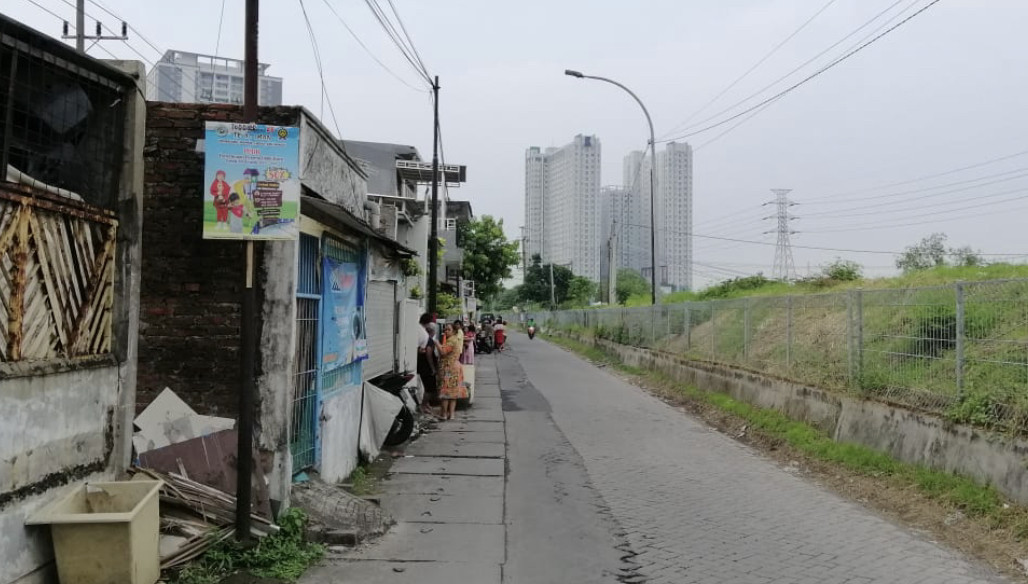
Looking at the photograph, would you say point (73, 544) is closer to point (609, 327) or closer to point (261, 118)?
point (261, 118)

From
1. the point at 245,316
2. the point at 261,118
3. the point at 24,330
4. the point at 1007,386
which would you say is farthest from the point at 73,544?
the point at 1007,386

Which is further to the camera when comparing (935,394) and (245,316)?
(935,394)

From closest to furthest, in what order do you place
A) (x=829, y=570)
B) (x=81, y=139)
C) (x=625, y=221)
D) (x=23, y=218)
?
(x=23, y=218)
(x=81, y=139)
(x=829, y=570)
(x=625, y=221)

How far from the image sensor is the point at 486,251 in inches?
1634

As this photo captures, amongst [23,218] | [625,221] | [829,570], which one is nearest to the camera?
[23,218]

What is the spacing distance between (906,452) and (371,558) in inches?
239

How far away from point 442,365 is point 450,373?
0.68 ft

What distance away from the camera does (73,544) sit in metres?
3.98

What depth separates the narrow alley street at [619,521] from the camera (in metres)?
4.99

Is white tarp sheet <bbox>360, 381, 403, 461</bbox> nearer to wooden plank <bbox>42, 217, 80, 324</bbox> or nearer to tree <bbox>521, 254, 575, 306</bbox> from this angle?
wooden plank <bbox>42, 217, 80, 324</bbox>

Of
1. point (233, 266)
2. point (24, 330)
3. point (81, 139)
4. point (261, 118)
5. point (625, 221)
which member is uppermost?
point (625, 221)

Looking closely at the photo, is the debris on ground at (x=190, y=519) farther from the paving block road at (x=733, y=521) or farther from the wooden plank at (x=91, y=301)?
the paving block road at (x=733, y=521)

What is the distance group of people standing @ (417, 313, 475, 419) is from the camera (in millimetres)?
12273

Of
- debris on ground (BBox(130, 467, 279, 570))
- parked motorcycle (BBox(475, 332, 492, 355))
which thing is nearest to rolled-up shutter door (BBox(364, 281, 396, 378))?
debris on ground (BBox(130, 467, 279, 570))
